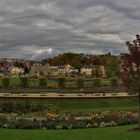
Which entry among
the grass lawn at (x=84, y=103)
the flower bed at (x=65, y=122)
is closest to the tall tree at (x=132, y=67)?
the flower bed at (x=65, y=122)

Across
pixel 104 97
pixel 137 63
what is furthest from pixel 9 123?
pixel 104 97

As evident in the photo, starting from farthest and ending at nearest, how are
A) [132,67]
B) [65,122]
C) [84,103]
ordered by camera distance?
[84,103] < [65,122] < [132,67]

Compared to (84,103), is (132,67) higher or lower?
higher

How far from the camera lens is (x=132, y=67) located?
16469 mm

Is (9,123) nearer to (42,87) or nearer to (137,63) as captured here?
(137,63)

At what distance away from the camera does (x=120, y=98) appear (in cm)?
4047

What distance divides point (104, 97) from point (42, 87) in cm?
1948

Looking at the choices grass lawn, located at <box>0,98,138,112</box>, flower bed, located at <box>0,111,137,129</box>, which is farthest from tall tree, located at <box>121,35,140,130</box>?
grass lawn, located at <box>0,98,138,112</box>

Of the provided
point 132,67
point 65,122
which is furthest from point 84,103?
point 132,67

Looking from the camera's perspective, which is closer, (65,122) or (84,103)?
(65,122)

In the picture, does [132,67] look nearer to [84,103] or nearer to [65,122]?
[65,122]

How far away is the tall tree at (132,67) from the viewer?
16.3m

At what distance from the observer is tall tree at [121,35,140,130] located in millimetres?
16297

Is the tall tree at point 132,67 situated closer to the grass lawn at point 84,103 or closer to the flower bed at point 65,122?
the flower bed at point 65,122
